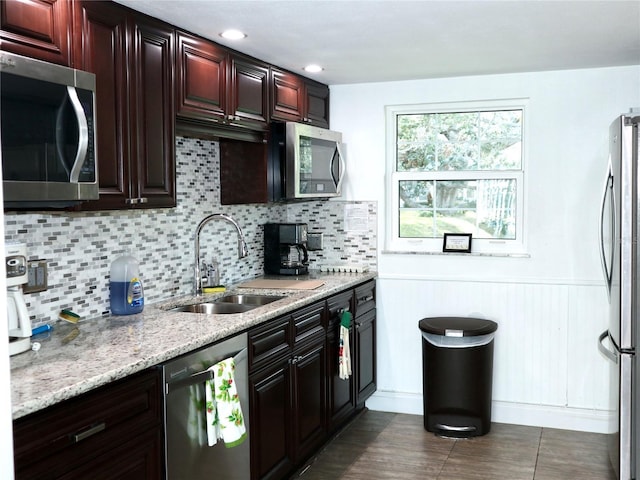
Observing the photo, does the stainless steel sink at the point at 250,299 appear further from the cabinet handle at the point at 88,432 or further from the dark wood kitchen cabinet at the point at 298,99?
the cabinet handle at the point at 88,432

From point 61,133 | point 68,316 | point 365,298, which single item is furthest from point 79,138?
point 365,298

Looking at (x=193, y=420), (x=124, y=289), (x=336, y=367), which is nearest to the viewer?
(x=193, y=420)

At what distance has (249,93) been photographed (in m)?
3.69

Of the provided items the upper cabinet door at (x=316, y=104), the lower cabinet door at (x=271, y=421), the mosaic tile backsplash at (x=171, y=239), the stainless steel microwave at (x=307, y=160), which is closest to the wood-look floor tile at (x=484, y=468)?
the lower cabinet door at (x=271, y=421)

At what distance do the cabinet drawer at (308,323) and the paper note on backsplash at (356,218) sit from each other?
1.08m

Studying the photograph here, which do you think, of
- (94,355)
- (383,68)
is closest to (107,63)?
(94,355)

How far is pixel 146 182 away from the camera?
2.88m

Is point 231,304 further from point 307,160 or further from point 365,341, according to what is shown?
point 365,341

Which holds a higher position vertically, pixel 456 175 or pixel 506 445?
pixel 456 175

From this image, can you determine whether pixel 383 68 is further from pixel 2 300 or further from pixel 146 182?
pixel 2 300

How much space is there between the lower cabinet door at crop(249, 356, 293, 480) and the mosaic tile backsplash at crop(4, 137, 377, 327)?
0.75 m

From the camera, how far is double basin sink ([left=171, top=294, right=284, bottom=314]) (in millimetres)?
3498

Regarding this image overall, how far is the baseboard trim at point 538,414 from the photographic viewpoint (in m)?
4.29

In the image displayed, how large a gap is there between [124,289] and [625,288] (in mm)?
2223
